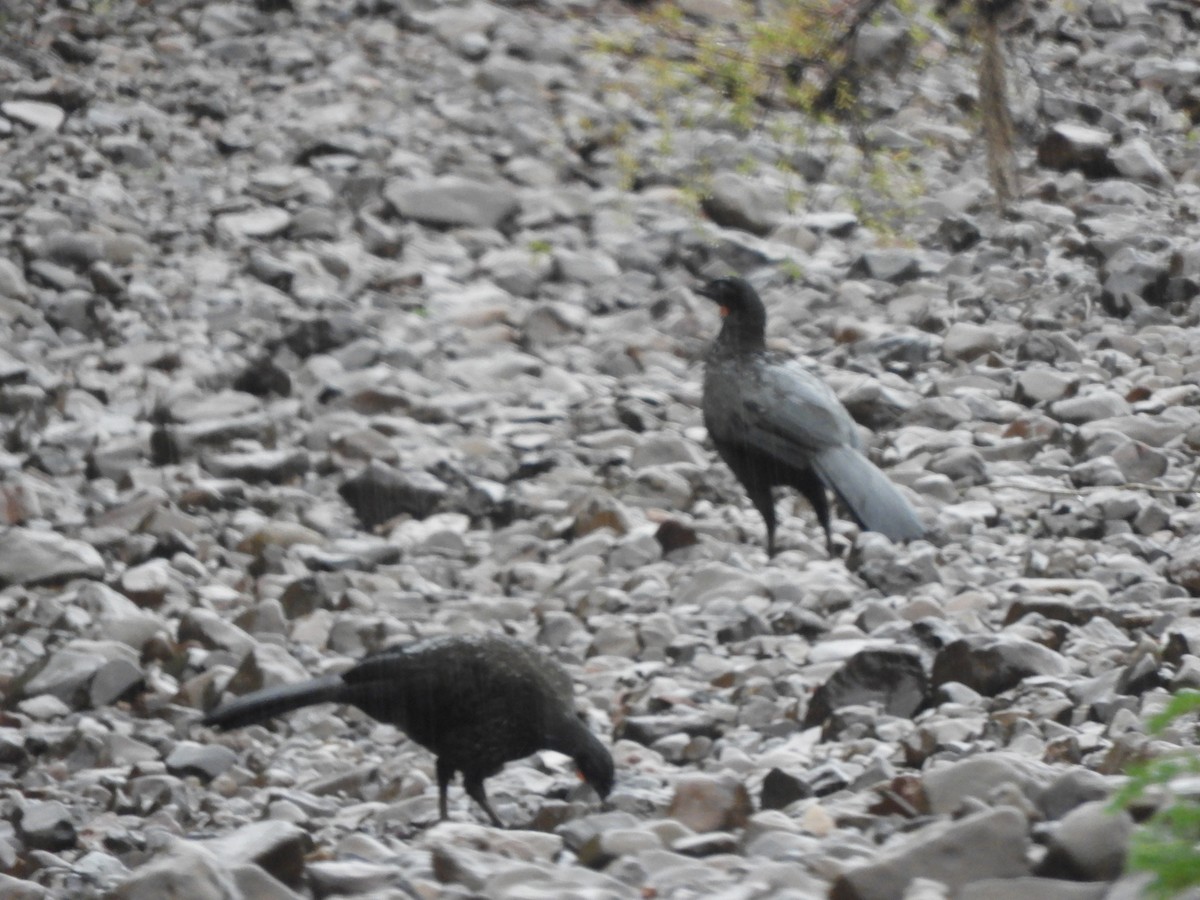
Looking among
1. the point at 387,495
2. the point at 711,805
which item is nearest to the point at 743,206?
the point at 387,495

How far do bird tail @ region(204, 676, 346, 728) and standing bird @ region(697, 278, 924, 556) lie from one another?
7.63 ft

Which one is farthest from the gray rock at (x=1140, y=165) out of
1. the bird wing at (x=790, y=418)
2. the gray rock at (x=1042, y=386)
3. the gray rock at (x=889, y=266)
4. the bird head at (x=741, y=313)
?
the bird wing at (x=790, y=418)

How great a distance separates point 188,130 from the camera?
1304 cm

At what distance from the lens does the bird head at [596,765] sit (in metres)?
5.22

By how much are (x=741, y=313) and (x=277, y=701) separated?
3.11m

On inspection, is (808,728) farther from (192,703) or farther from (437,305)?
(437,305)

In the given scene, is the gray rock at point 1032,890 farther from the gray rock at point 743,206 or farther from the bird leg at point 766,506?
the gray rock at point 743,206

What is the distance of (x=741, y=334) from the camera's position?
7.84m

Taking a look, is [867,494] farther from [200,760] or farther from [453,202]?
[453,202]

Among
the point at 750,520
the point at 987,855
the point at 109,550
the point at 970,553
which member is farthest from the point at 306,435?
the point at 987,855

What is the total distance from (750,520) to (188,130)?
21.3 ft

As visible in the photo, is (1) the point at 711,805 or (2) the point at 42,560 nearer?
(1) the point at 711,805

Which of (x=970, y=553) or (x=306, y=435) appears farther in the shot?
(x=306, y=435)

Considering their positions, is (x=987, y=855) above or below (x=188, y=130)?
above
